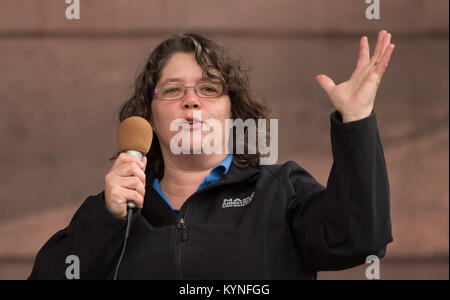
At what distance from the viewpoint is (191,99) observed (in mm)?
1402

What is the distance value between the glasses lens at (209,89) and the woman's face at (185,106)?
13mm

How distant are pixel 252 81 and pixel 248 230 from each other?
1720 millimetres

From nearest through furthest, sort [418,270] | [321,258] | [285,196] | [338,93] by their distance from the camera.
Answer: [338,93], [321,258], [285,196], [418,270]

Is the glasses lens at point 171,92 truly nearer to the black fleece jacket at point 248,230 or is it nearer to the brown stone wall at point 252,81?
the black fleece jacket at point 248,230

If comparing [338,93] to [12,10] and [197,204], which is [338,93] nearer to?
[197,204]

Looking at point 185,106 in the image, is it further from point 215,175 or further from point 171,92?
point 215,175

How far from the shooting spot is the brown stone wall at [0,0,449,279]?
113 inches

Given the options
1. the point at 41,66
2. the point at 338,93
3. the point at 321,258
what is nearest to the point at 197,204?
the point at 321,258

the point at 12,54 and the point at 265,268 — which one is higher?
the point at 12,54

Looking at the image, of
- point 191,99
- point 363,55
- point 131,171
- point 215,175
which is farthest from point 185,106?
point 363,55

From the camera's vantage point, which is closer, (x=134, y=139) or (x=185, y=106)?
(x=134, y=139)

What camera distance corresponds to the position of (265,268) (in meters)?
1.23
